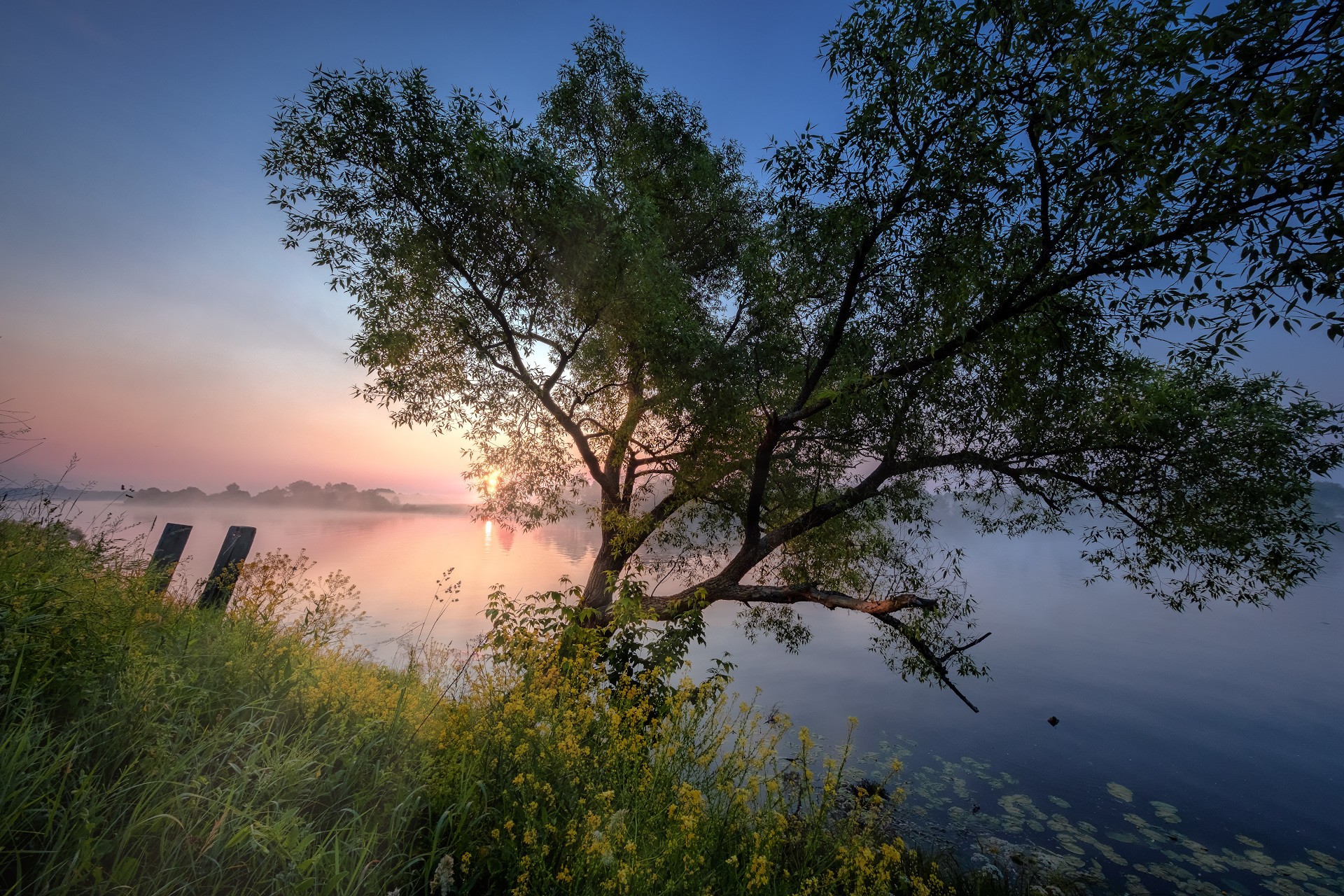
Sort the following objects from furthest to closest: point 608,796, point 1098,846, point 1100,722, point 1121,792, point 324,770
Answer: point 1100,722 → point 1121,792 → point 1098,846 → point 324,770 → point 608,796

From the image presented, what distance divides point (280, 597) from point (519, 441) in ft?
26.5

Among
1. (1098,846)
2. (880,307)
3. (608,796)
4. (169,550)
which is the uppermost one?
(880,307)

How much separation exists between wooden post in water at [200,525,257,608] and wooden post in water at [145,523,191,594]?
1.68 feet

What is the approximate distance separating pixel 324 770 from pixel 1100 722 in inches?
1011

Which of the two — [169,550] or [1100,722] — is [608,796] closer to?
[169,550]

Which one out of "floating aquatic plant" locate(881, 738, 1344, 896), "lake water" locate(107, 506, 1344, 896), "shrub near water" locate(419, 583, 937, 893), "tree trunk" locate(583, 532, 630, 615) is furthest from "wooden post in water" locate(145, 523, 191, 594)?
"floating aquatic plant" locate(881, 738, 1344, 896)

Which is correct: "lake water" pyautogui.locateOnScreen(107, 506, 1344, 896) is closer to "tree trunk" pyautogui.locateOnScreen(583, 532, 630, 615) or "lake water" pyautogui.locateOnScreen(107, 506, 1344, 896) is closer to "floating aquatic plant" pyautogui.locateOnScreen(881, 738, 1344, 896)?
"floating aquatic plant" pyautogui.locateOnScreen(881, 738, 1344, 896)

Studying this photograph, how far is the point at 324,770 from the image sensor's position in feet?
11.7

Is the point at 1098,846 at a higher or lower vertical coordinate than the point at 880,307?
lower

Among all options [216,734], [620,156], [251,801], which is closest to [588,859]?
[251,801]

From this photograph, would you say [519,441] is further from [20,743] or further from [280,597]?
[20,743]

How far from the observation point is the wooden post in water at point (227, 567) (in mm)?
6691

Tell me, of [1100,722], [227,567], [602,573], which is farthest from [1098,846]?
[227,567]

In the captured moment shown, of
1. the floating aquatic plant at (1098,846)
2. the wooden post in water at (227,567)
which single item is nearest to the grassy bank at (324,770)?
the wooden post in water at (227,567)
